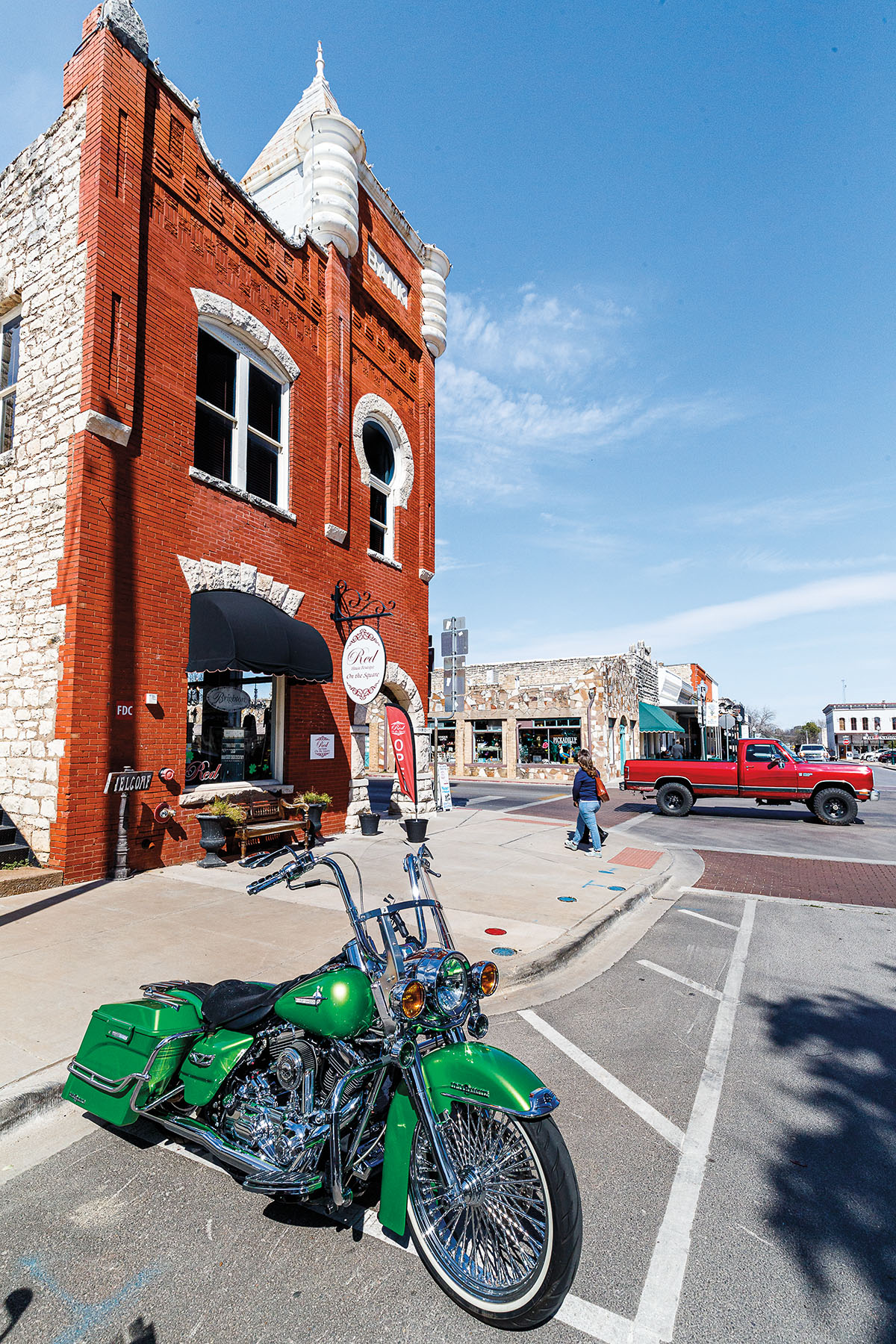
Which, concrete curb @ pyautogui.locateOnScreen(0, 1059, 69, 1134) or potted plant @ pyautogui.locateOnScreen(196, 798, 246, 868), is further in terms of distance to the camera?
potted plant @ pyautogui.locateOnScreen(196, 798, 246, 868)

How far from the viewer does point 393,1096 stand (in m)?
2.58

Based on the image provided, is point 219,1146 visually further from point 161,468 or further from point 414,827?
point 161,468

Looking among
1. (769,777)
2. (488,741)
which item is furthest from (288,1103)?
(488,741)

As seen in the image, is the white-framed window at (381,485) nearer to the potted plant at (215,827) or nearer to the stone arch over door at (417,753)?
the stone arch over door at (417,753)

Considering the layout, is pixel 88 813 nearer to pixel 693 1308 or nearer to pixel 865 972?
pixel 693 1308

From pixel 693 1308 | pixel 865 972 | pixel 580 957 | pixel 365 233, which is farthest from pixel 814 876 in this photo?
pixel 365 233

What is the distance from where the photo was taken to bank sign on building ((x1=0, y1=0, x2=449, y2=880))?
8.20 meters

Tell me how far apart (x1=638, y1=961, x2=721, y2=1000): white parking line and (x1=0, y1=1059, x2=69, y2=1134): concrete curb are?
4364 millimetres

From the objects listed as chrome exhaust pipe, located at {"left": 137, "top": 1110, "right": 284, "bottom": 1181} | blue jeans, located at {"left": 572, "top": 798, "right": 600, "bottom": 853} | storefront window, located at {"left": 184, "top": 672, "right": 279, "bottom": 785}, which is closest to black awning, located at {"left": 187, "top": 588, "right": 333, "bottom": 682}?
storefront window, located at {"left": 184, "top": 672, "right": 279, "bottom": 785}

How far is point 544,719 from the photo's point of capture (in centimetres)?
3056

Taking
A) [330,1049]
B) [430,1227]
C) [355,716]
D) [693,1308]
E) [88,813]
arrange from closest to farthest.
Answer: [693,1308]
[430,1227]
[330,1049]
[88,813]
[355,716]

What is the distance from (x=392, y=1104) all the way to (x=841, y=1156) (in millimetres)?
2222

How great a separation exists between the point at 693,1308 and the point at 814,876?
353 inches

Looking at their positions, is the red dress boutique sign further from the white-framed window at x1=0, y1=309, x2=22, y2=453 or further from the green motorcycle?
the green motorcycle
